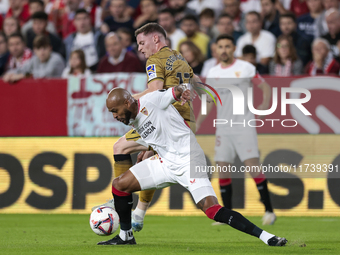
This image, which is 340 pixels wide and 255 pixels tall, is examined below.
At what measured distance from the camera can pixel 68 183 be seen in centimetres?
961

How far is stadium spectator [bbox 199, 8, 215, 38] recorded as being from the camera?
11836mm

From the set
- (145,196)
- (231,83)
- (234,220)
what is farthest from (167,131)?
(231,83)

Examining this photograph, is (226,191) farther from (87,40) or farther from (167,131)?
(87,40)

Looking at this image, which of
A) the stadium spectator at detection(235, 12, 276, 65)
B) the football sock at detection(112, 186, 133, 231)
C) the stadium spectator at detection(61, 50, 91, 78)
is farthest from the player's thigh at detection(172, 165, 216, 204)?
the stadium spectator at detection(235, 12, 276, 65)

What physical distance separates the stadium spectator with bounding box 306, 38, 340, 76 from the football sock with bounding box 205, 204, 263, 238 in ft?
18.2

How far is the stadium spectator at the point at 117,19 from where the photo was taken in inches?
479

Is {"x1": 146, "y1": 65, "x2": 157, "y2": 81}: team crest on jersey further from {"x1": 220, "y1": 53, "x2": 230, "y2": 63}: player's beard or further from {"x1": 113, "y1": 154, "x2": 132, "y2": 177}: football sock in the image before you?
{"x1": 220, "y1": 53, "x2": 230, "y2": 63}: player's beard

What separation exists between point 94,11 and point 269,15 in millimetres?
4140

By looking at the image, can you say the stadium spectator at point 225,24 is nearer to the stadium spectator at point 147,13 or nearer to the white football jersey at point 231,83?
the stadium spectator at point 147,13

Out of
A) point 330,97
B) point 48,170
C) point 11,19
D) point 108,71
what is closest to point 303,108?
point 330,97

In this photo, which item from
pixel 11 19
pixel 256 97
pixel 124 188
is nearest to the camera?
pixel 124 188

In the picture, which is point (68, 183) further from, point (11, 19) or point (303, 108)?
point (11, 19)

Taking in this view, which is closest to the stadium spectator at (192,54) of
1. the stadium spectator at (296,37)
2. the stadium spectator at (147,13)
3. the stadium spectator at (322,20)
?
the stadium spectator at (147,13)

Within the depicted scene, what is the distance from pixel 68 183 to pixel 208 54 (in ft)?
13.0
